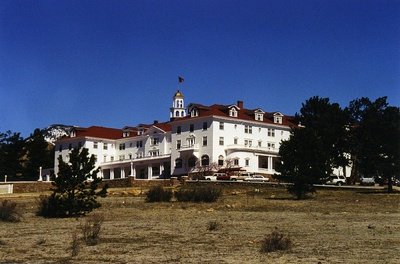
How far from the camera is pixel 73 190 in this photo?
34.4 meters

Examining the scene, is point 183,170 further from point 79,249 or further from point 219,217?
point 79,249

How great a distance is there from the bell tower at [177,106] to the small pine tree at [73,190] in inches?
3394

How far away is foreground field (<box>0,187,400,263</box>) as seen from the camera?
1703 cm

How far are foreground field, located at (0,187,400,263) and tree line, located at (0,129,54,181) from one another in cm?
7610

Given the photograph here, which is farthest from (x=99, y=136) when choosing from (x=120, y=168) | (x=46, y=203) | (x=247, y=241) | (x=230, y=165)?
(x=247, y=241)

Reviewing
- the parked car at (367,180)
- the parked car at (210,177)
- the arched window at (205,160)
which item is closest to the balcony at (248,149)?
the arched window at (205,160)

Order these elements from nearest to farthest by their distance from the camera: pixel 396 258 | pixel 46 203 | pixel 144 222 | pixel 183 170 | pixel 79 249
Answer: pixel 396 258
pixel 79 249
pixel 144 222
pixel 46 203
pixel 183 170

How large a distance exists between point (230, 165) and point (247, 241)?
73.4m

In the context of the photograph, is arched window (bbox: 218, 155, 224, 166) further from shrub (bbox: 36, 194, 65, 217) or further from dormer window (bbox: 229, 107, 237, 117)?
shrub (bbox: 36, 194, 65, 217)

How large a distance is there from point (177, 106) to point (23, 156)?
30885 millimetres

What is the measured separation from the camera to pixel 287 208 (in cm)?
3669

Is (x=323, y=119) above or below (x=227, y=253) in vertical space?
above

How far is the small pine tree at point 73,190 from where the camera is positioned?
33.1 metres

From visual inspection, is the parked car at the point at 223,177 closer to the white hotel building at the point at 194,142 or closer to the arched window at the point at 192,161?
the white hotel building at the point at 194,142
